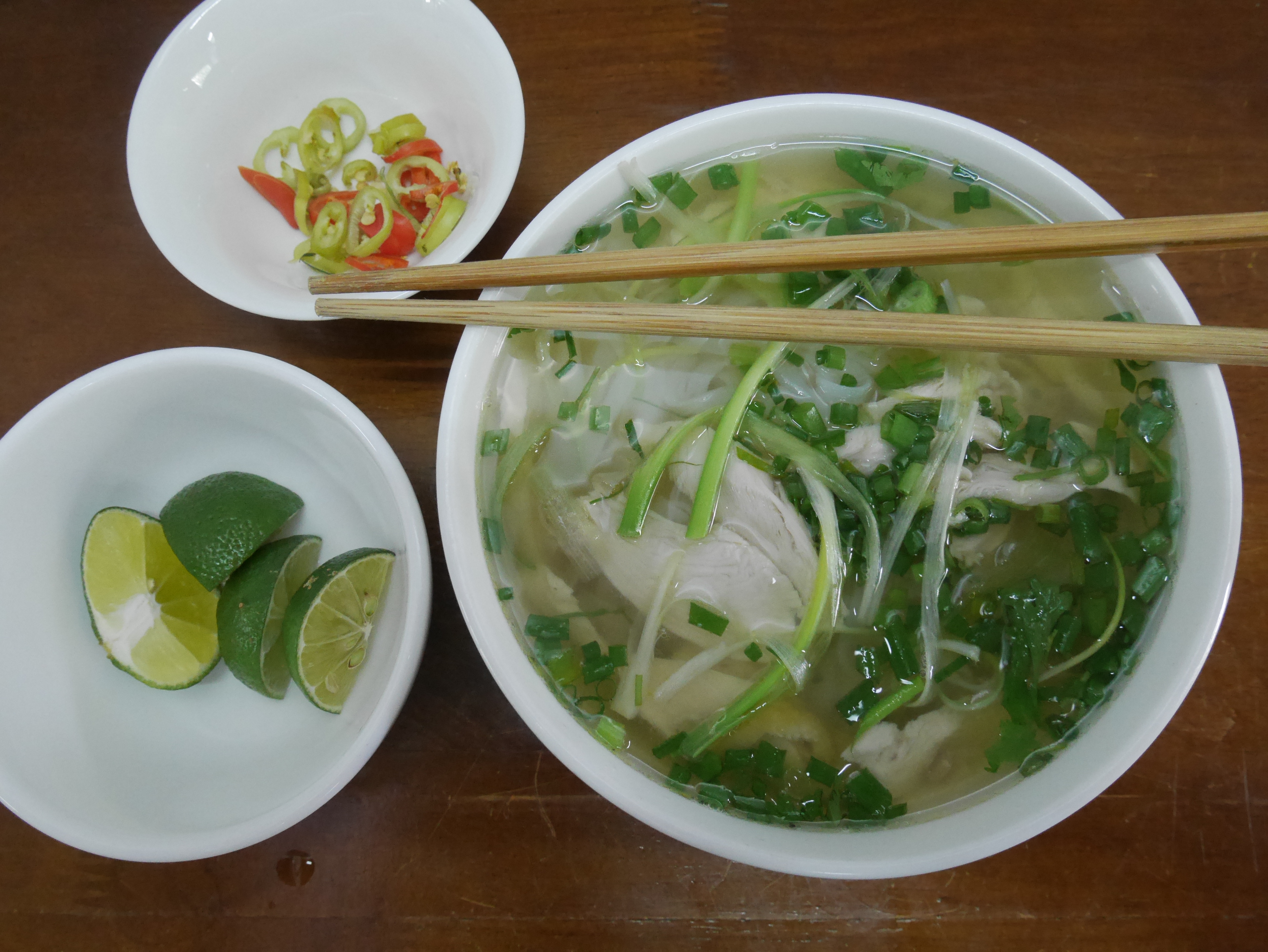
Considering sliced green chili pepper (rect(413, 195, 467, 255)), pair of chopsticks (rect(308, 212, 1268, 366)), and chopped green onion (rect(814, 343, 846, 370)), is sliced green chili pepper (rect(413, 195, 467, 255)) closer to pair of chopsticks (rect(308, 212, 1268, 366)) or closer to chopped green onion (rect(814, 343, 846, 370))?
pair of chopsticks (rect(308, 212, 1268, 366))

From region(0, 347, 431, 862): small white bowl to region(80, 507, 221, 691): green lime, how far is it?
66 millimetres

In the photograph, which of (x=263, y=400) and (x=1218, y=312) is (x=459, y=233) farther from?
(x=1218, y=312)

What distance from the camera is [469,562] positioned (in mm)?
960

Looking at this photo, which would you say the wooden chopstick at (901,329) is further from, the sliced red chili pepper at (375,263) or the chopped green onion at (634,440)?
the sliced red chili pepper at (375,263)

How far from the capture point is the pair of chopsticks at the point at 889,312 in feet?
2.87

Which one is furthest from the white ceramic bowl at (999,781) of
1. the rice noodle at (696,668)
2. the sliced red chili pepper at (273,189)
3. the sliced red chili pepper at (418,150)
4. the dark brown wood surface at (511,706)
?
the sliced red chili pepper at (273,189)

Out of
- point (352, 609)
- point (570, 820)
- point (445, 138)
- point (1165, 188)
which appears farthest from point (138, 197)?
point (1165, 188)

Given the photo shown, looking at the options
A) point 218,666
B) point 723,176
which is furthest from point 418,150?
point 218,666

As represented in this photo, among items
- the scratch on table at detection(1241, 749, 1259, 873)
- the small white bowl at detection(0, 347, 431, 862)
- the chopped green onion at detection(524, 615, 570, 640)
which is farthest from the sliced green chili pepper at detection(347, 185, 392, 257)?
the scratch on table at detection(1241, 749, 1259, 873)

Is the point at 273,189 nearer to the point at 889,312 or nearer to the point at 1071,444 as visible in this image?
the point at 889,312

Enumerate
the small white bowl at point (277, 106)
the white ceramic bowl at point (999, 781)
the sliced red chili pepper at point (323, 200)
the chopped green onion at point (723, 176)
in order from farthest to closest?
the sliced red chili pepper at point (323, 200) → the small white bowl at point (277, 106) → the chopped green onion at point (723, 176) → the white ceramic bowl at point (999, 781)

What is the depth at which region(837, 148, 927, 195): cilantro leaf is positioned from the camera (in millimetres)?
1073

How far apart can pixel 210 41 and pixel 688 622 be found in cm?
127

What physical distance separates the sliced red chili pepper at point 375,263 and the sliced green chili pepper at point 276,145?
0.25 m
